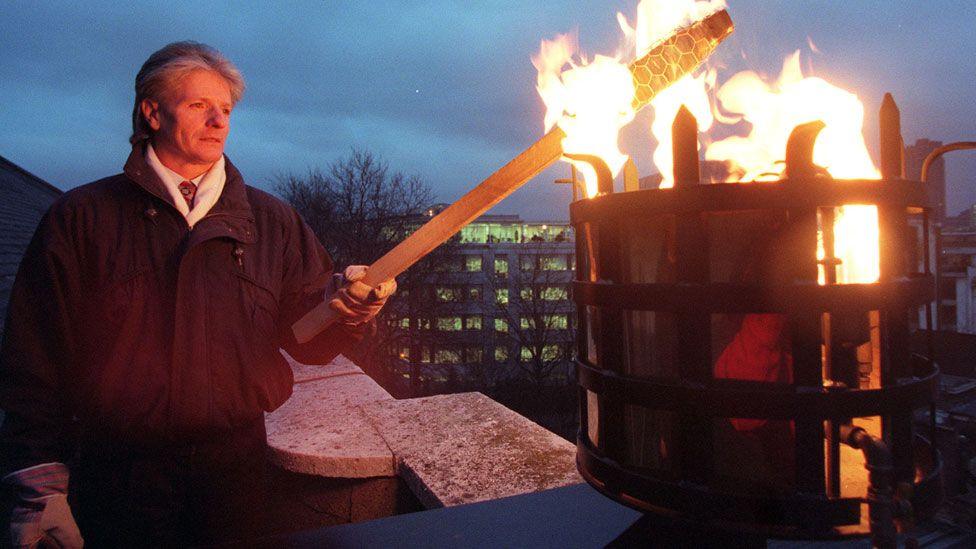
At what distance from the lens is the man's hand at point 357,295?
2.18 metres

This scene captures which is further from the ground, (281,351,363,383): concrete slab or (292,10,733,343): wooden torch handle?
(292,10,733,343): wooden torch handle

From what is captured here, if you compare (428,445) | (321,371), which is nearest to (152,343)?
(428,445)

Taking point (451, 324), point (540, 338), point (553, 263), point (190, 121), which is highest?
point (553, 263)

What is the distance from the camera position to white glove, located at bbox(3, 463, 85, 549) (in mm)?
1996

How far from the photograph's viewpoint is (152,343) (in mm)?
2244

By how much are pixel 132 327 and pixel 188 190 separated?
65cm

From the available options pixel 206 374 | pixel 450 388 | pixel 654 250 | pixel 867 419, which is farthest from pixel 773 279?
pixel 450 388

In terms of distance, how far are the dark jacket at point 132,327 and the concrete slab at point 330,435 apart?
0.91 meters

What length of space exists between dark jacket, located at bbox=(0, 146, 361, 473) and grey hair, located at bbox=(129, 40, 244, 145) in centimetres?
13

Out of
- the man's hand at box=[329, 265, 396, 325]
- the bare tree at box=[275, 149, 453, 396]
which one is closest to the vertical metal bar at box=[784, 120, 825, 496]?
the man's hand at box=[329, 265, 396, 325]

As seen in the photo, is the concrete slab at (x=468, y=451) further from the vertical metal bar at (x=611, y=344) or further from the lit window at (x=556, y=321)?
the lit window at (x=556, y=321)

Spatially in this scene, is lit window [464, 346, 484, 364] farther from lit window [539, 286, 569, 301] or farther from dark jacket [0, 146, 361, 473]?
dark jacket [0, 146, 361, 473]

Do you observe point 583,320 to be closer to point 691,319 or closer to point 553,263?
point 691,319

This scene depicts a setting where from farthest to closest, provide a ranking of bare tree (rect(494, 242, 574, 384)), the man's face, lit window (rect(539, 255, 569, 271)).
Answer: lit window (rect(539, 255, 569, 271)) → bare tree (rect(494, 242, 574, 384)) → the man's face
